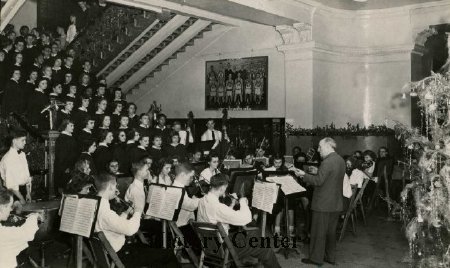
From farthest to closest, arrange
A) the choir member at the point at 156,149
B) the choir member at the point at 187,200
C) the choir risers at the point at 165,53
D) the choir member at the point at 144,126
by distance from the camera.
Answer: the choir risers at the point at 165,53
the choir member at the point at 144,126
the choir member at the point at 156,149
the choir member at the point at 187,200

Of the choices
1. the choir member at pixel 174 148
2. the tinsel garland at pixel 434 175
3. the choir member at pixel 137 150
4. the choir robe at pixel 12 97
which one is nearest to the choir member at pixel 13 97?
the choir robe at pixel 12 97

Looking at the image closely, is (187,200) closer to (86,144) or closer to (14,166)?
(14,166)

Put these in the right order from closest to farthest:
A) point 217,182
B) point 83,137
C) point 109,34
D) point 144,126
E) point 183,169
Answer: point 217,182 < point 183,169 < point 83,137 < point 144,126 < point 109,34

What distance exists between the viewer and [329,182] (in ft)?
20.4

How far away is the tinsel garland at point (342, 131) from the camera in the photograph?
12227mm

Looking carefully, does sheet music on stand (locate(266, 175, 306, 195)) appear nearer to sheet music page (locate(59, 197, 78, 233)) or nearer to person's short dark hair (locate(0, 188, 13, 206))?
sheet music page (locate(59, 197, 78, 233))

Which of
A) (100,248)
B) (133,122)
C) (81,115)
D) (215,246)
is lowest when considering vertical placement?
(215,246)

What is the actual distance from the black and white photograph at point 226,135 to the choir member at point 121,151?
40mm

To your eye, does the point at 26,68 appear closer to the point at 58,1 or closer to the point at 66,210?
the point at 58,1

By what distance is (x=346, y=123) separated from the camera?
13797 millimetres

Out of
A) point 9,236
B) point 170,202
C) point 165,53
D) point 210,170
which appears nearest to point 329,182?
point 210,170

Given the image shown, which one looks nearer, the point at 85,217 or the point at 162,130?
the point at 85,217

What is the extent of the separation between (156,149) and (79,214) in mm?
5386

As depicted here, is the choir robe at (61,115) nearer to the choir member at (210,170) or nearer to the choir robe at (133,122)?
the choir robe at (133,122)
